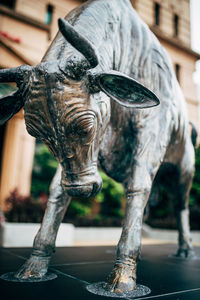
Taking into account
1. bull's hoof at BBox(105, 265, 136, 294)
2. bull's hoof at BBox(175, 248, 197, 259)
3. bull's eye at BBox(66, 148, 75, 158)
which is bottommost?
bull's hoof at BBox(175, 248, 197, 259)

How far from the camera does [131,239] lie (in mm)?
2348

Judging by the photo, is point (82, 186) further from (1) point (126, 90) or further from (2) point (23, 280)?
(2) point (23, 280)

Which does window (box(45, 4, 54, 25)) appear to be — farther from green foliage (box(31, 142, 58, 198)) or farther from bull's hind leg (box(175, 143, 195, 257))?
bull's hind leg (box(175, 143, 195, 257))

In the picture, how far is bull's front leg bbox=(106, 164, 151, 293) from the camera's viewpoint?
7.01 feet

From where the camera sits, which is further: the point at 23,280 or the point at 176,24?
the point at 176,24

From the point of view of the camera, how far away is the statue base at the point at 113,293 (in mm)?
1991

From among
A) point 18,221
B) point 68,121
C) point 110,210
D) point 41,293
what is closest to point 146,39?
point 68,121

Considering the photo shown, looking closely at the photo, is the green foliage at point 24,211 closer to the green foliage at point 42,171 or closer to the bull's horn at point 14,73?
the green foliage at point 42,171

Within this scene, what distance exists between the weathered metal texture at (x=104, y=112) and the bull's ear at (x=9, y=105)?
3.7 inches


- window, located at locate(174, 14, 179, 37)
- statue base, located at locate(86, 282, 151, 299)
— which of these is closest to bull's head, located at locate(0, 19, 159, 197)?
statue base, located at locate(86, 282, 151, 299)

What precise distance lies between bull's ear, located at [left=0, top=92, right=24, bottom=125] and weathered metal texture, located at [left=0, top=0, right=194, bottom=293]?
0.30ft

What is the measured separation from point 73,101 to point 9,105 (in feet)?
1.87

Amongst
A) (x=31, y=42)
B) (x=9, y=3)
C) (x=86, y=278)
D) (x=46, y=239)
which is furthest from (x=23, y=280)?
(x=9, y=3)

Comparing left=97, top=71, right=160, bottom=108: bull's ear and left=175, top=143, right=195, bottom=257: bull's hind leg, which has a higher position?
left=97, top=71, right=160, bottom=108: bull's ear
